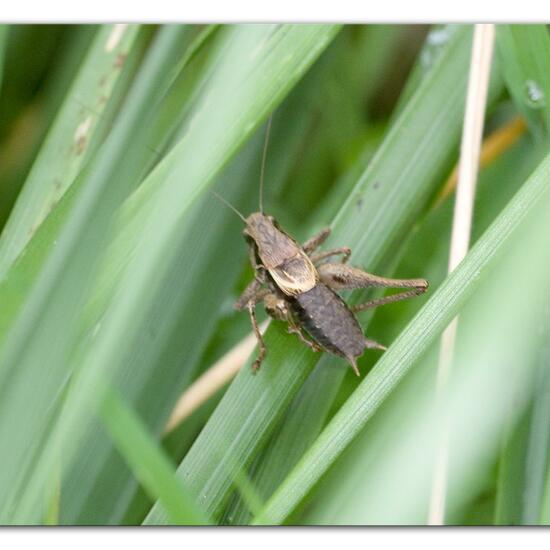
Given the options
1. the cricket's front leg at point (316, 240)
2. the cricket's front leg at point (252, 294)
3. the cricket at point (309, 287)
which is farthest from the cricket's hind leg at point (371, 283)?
the cricket's front leg at point (252, 294)

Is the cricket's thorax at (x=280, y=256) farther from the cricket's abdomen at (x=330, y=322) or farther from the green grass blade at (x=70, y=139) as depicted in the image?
the green grass blade at (x=70, y=139)

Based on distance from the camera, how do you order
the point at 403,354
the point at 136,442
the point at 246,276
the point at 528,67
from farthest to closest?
1. the point at 246,276
2. the point at 528,67
3. the point at 403,354
4. the point at 136,442

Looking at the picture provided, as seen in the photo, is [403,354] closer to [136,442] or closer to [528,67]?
[136,442]

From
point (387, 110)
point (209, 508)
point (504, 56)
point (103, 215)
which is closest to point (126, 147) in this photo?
point (103, 215)

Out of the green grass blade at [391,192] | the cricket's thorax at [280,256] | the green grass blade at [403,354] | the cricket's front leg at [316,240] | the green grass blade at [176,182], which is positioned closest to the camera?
the green grass blade at [176,182]

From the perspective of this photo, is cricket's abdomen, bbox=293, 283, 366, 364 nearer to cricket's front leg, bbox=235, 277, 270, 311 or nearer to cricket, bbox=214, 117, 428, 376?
cricket, bbox=214, 117, 428, 376

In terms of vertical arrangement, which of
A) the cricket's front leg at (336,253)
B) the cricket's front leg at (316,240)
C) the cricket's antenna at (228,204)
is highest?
the cricket's antenna at (228,204)

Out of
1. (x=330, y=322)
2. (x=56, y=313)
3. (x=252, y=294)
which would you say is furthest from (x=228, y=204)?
(x=56, y=313)
